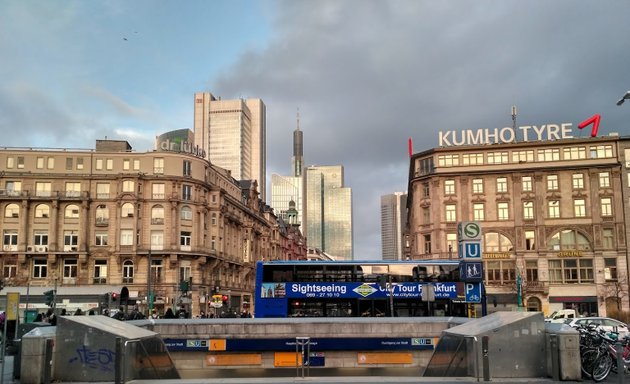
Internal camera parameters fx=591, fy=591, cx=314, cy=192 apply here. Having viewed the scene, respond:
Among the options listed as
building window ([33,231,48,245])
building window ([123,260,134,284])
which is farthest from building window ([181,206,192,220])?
building window ([33,231,48,245])

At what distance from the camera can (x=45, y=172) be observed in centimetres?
7394

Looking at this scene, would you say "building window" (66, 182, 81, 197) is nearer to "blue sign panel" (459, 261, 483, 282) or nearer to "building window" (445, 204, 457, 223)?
"building window" (445, 204, 457, 223)

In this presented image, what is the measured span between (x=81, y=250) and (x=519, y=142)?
5835cm

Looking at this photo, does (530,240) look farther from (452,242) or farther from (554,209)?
(452,242)

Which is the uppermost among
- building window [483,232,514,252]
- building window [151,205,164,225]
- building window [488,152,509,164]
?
building window [488,152,509,164]

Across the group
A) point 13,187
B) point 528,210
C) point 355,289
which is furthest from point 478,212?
point 13,187

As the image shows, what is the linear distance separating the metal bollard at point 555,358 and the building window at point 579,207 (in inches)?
2674

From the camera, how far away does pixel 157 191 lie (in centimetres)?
7662

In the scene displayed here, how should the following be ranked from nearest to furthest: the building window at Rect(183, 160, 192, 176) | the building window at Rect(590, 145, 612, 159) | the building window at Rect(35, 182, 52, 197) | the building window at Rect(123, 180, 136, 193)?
the building window at Rect(35, 182, 52, 197)
the building window at Rect(123, 180, 136, 193)
the building window at Rect(590, 145, 612, 159)
the building window at Rect(183, 160, 192, 176)

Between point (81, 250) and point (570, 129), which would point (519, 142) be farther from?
point (81, 250)

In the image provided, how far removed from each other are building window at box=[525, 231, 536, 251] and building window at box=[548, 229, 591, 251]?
1948 mm

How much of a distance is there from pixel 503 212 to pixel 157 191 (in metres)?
45.4

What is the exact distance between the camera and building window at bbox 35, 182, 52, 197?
73.4m

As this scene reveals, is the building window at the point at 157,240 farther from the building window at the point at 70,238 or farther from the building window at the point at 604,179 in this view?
the building window at the point at 604,179
